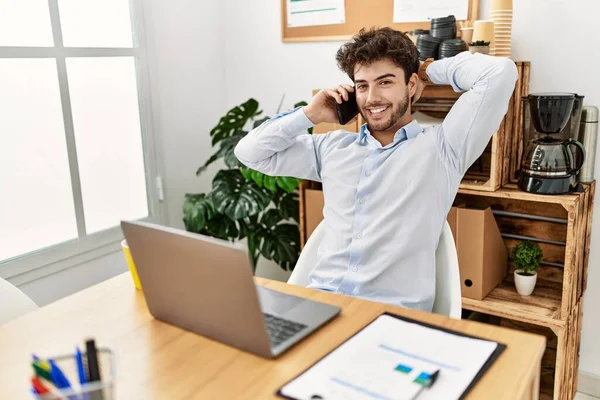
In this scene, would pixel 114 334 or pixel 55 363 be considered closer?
pixel 55 363

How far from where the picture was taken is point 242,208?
2594 mm

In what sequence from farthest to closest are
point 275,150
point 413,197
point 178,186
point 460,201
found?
1. point 178,186
2. point 460,201
3. point 275,150
4. point 413,197

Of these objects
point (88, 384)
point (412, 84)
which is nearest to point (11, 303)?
point (88, 384)

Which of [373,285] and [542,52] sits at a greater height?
[542,52]

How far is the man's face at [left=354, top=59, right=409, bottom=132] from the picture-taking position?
1699 millimetres

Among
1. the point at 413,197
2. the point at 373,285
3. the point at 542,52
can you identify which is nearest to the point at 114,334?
the point at 373,285

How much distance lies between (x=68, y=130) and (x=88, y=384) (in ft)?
6.63

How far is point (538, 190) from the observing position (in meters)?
2.06

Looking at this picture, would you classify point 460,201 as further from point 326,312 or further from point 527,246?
point 326,312

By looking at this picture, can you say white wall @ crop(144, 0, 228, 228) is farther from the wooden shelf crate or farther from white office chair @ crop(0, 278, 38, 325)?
the wooden shelf crate

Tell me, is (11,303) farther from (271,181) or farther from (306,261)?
(271,181)

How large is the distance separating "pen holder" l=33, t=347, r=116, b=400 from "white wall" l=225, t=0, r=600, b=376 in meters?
2.04

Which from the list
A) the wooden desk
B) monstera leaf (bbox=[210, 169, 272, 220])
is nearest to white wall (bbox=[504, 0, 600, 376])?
monstera leaf (bbox=[210, 169, 272, 220])

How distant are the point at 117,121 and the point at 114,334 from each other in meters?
1.80
